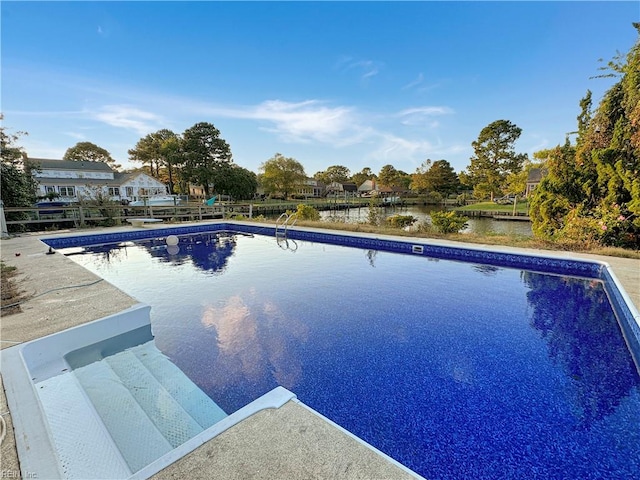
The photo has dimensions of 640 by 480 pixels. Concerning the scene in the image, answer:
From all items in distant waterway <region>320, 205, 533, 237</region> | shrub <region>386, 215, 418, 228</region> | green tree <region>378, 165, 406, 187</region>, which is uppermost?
green tree <region>378, 165, 406, 187</region>

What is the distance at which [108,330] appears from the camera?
11.3 ft

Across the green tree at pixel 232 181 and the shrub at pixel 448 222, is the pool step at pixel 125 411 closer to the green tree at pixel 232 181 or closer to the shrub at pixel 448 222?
the shrub at pixel 448 222

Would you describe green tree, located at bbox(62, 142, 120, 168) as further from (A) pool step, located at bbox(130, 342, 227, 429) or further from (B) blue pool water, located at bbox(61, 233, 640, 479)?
(A) pool step, located at bbox(130, 342, 227, 429)

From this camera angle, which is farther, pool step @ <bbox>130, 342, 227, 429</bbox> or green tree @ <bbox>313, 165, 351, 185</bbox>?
green tree @ <bbox>313, 165, 351, 185</bbox>

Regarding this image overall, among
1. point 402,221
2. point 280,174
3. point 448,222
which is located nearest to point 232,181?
point 280,174

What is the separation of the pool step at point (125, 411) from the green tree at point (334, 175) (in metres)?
64.8

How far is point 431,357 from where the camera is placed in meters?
3.41

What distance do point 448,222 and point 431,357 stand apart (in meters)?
7.82

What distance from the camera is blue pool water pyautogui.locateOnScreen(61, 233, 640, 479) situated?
7.28 ft

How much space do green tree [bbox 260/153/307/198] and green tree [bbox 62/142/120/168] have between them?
79.8 ft

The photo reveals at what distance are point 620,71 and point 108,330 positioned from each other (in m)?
12.3

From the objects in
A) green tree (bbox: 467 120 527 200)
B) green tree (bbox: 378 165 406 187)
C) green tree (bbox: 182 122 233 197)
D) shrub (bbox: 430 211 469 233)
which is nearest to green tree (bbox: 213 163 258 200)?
green tree (bbox: 182 122 233 197)

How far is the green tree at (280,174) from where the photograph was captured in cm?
3791

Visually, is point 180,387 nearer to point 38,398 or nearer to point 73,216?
point 38,398
